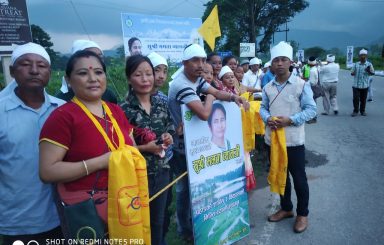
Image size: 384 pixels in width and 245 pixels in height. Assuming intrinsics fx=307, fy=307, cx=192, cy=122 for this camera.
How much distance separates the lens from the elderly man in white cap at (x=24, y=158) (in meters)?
1.88

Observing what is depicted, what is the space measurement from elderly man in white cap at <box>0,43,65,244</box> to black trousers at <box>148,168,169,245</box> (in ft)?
2.43

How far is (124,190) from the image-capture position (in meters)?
1.76

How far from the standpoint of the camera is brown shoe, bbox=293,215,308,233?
3.48 meters

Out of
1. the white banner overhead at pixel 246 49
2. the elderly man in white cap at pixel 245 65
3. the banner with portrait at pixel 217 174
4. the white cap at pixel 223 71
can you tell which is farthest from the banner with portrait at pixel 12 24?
the white banner overhead at pixel 246 49

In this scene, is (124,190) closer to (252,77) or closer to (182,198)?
(182,198)

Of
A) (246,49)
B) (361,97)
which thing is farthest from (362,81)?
(246,49)

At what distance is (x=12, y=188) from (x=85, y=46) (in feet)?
5.12

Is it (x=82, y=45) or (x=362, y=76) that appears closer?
(x=82, y=45)

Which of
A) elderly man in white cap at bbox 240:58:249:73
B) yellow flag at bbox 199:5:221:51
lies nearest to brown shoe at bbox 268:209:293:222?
yellow flag at bbox 199:5:221:51

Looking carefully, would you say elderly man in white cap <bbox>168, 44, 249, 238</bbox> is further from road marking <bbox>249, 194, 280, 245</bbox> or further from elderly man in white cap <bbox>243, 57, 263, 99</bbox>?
elderly man in white cap <bbox>243, 57, 263, 99</bbox>

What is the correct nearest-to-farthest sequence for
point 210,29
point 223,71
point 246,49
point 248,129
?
point 248,129
point 223,71
point 210,29
point 246,49

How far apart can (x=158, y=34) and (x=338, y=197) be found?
18.6 ft

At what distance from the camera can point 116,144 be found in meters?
1.86

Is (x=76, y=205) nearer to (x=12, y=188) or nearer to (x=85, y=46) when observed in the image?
(x=12, y=188)
